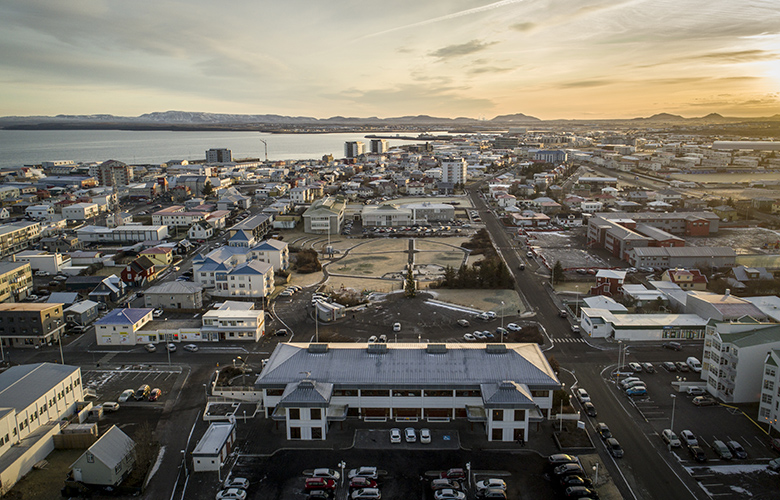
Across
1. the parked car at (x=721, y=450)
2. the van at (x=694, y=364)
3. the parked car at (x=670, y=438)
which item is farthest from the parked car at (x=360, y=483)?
the van at (x=694, y=364)

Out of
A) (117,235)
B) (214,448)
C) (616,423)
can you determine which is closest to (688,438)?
(616,423)

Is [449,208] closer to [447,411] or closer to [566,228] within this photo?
[566,228]

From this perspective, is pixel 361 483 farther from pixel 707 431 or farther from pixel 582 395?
pixel 707 431

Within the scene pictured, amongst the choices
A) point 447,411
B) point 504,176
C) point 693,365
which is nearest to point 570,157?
point 504,176

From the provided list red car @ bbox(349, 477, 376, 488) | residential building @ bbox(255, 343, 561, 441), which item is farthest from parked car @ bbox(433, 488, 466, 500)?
residential building @ bbox(255, 343, 561, 441)

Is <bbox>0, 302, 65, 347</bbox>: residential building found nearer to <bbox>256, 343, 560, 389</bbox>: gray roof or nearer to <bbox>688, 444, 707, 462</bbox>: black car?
<bbox>256, 343, 560, 389</bbox>: gray roof

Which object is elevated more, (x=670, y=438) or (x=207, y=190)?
(x=207, y=190)
